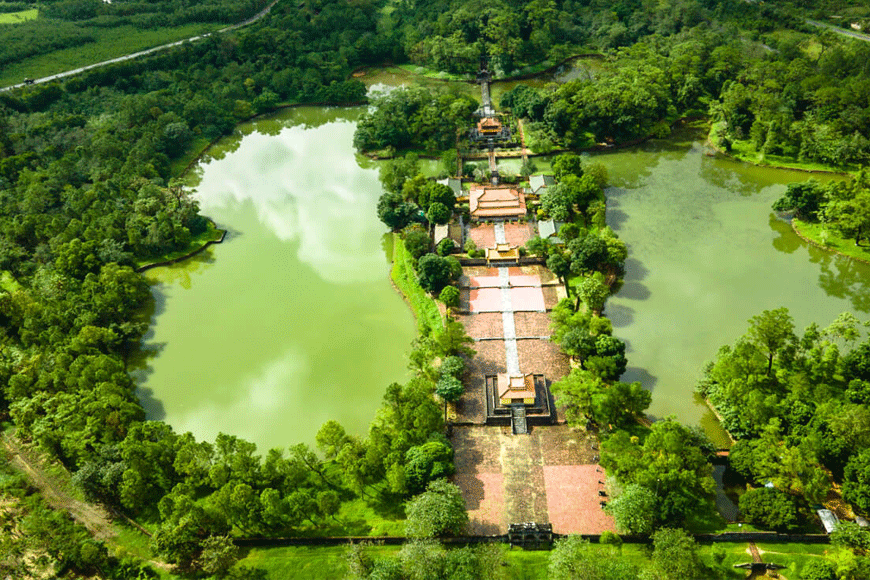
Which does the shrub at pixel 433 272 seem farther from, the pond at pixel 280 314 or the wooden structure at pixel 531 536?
the wooden structure at pixel 531 536

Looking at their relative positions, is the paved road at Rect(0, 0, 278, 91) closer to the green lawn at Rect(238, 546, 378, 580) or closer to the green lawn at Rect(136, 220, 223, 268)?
the green lawn at Rect(136, 220, 223, 268)

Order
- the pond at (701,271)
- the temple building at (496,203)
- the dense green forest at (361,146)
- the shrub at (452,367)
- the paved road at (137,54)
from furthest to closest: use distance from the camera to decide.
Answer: the paved road at (137,54) < the temple building at (496,203) < the pond at (701,271) < the shrub at (452,367) < the dense green forest at (361,146)

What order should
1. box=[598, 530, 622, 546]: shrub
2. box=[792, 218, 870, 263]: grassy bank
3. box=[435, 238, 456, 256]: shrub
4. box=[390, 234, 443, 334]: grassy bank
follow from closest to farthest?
1. box=[598, 530, 622, 546]: shrub
2. box=[390, 234, 443, 334]: grassy bank
3. box=[792, 218, 870, 263]: grassy bank
4. box=[435, 238, 456, 256]: shrub

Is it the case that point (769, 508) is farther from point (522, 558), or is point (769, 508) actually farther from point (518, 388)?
point (518, 388)

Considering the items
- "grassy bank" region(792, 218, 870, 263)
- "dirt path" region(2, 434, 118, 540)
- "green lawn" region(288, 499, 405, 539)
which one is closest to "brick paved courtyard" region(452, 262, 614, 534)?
"green lawn" region(288, 499, 405, 539)

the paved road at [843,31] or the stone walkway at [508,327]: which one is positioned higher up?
the paved road at [843,31]

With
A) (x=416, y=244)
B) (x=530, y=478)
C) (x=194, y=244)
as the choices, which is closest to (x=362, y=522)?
(x=530, y=478)

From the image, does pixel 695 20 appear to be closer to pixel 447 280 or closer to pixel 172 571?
pixel 447 280

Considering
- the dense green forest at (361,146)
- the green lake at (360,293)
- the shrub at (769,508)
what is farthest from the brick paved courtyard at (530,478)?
the green lake at (360,293)
